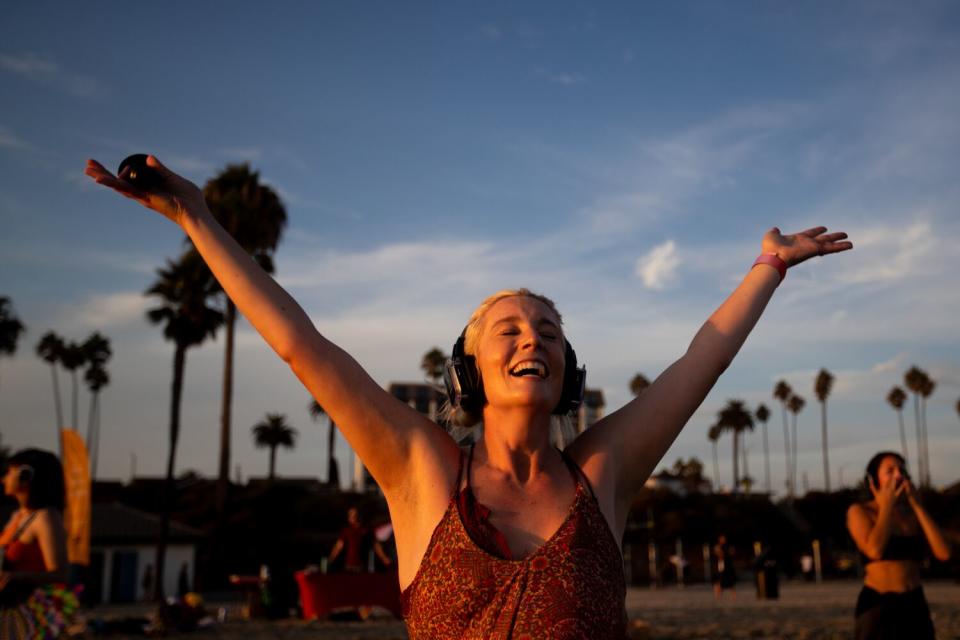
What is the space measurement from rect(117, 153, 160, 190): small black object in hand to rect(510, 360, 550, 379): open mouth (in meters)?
1.03

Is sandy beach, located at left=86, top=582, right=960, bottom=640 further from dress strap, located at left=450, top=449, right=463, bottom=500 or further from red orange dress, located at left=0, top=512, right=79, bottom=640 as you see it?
dress strap, located at left=450, top=449, right=463, bottom=500

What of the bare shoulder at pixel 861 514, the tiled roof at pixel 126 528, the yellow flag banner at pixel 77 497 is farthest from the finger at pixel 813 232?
the tiled roof at pixel 126 528

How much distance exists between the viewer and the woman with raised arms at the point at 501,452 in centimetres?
186

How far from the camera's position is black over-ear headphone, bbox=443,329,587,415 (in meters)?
2.32

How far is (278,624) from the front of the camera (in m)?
18.1

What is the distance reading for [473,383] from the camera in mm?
2318

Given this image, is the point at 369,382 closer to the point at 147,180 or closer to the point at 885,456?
the point at 147,180

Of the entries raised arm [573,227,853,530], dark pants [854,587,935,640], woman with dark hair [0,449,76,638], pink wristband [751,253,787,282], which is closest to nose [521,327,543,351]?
raised arm [573,227,853,530]

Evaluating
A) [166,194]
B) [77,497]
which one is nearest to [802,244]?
[166,194]

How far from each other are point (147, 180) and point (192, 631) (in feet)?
55.7

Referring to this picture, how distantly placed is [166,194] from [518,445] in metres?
1.10

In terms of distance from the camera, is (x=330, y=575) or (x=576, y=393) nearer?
(x=576, y=393)

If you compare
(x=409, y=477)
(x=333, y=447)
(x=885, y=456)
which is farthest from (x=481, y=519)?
(x=333, y=447)

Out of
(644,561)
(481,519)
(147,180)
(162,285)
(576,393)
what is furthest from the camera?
(644,561)
